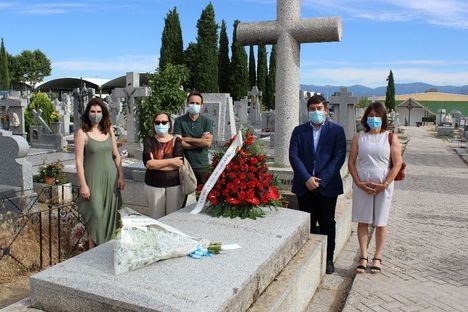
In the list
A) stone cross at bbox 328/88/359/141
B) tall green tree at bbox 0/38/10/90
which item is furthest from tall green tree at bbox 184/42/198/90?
tall green tree at bbox 0/38/10/90

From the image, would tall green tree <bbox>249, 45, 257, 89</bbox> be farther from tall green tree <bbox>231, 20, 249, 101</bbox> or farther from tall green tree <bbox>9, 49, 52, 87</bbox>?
tall green tree <bbox>9, 49, 52, 87</bbox>

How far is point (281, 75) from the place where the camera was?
581 centimetres

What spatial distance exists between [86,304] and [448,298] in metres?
3.12

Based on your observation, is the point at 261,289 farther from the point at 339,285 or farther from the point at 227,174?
the point at 339,285

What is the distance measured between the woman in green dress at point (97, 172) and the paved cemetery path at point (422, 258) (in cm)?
238

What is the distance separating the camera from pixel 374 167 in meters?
4.34

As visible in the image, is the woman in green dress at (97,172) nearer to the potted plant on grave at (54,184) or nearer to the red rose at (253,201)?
the red rose at (253,201)

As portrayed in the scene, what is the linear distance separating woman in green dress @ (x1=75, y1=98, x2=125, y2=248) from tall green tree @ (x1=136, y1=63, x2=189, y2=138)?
563 cm

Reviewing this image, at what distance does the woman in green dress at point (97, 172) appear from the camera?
4.23 m

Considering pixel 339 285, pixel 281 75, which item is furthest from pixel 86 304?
pixel 281 75

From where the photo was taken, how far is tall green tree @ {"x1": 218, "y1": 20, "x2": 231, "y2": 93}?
41594 millimetres

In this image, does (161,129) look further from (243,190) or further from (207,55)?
(207,55)

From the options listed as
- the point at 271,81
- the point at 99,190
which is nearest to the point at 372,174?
the point at 99,190

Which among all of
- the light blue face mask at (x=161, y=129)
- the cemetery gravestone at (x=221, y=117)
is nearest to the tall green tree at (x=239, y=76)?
the cemetery gravestone at (x=221, y=117)
